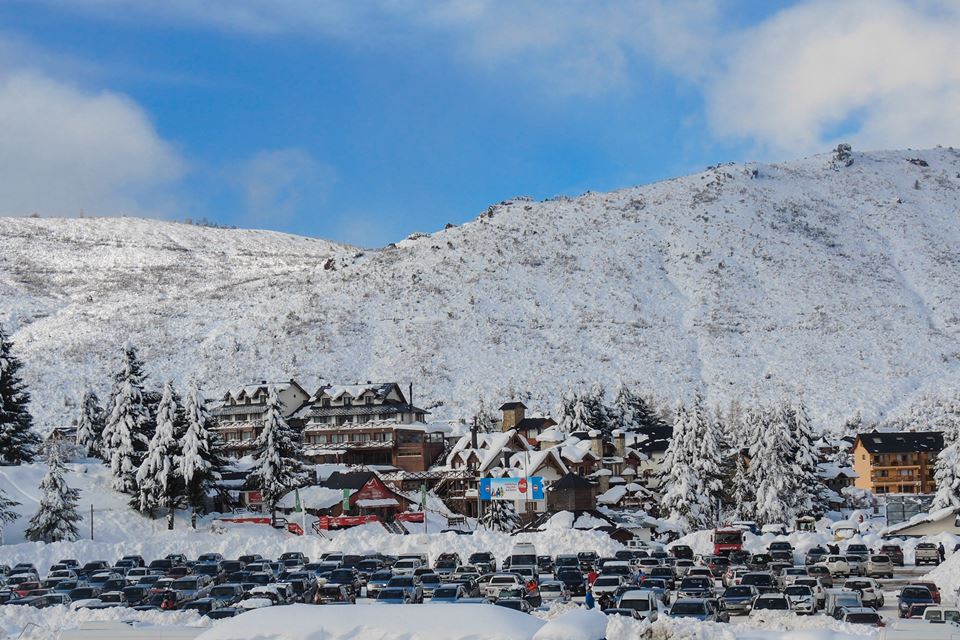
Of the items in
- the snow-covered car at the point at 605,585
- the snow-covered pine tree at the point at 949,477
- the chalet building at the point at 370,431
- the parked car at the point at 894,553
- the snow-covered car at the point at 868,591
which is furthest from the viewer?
the chalet building at the point at 370,431

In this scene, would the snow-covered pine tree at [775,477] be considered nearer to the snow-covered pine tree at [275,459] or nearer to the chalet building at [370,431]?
the chalet building at [370,431]

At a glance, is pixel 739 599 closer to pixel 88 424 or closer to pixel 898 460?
pixel 88 424

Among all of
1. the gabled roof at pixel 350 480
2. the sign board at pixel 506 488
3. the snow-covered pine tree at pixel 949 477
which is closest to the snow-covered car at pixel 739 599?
the sign board at pixel 506 488

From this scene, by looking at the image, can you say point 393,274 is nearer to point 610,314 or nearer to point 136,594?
point 610,314

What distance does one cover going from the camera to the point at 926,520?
65500mm

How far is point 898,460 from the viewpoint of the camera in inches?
4715

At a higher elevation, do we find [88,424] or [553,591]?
[88,424]

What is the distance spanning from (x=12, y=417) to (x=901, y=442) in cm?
9254

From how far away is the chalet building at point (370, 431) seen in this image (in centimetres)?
10025

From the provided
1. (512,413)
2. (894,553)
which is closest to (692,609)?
(894,553)

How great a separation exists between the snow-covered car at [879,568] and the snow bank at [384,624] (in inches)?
1303

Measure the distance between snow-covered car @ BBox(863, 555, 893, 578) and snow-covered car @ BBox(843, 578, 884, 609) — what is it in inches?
364

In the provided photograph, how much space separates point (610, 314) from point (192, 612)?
15459cm

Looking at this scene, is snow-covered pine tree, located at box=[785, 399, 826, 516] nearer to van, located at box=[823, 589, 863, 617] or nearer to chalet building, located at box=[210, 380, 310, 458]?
van, located at box=[823, 589, 863, 617]
